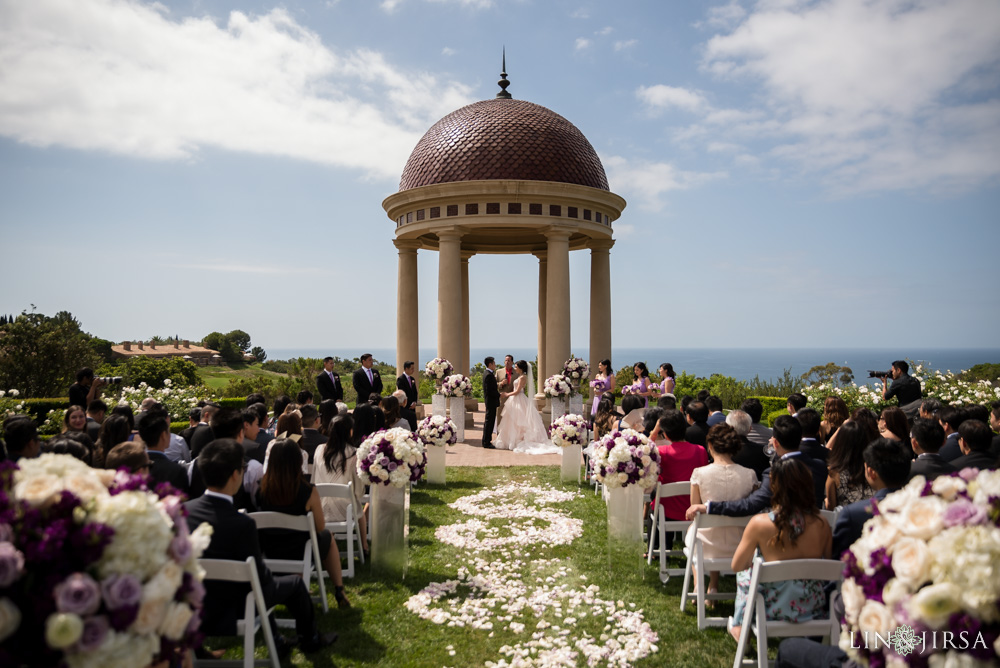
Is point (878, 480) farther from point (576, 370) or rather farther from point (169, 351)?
point (169, 351)

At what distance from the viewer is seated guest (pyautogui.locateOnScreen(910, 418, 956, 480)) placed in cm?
614

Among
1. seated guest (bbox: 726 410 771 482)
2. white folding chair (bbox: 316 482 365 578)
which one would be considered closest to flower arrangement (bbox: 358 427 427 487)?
white folding chair (bbox: 316 482 365 578)

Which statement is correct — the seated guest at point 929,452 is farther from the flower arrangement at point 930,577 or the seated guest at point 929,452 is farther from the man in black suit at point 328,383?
the man in black suit at point 328,383

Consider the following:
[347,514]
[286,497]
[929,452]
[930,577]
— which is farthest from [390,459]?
[929,452]

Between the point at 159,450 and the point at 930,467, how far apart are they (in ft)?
29.0

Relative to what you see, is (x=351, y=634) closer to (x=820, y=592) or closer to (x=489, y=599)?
(x=489, y=599)

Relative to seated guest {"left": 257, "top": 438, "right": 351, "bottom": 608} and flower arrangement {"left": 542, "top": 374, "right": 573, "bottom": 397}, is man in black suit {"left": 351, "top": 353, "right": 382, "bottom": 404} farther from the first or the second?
seated guest {"left": 257, "top": 438, "right": 351, "bottom": 608}

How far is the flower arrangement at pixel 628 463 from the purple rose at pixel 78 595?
19.7ft

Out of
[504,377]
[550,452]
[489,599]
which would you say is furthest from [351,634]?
[504,377]

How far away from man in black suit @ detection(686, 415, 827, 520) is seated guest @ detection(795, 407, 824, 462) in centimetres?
53

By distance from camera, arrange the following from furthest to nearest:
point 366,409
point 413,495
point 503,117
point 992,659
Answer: point 503,117 < point 413,495 < point 366,409 < point 992,659

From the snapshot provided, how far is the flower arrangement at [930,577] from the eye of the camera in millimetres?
2602

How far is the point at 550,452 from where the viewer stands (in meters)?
17.2

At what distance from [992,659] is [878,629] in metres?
0.43
